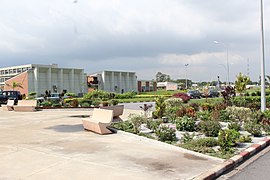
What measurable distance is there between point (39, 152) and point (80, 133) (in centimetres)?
341

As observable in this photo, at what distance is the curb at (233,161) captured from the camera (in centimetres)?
611

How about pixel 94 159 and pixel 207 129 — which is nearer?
pixel 94 159

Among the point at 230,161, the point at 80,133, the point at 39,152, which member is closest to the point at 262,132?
the point at 230,161

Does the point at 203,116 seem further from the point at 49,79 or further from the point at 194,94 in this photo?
the point at 49,79

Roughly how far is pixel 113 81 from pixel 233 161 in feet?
274

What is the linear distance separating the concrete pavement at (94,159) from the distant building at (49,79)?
65.1 metres

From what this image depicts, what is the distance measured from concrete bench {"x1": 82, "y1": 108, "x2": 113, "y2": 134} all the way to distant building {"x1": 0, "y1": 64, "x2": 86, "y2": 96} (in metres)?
62.5

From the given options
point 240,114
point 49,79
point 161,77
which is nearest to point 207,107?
point 240,114

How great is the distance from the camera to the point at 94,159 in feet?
23.6

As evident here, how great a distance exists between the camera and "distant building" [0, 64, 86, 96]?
72.2m

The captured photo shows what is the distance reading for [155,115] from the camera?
50.7 feet

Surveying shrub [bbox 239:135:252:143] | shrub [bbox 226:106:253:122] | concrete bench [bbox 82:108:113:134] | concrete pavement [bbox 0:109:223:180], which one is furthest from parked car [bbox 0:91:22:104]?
shrub [bbox 239:135:252:143]

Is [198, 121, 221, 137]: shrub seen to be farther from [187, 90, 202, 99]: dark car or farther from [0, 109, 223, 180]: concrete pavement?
[187, 90, 202, 99]: dark car

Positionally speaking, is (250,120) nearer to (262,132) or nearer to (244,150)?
(262,132)
